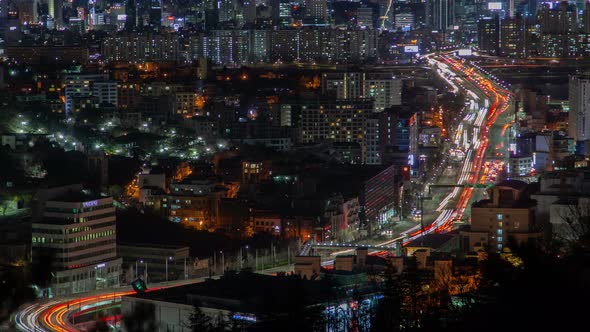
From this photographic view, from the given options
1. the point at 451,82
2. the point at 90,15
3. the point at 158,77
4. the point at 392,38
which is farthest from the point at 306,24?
the point at 158,77

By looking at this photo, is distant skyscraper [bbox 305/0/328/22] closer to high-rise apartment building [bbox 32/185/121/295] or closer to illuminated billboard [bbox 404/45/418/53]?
illuminated billboard [bbox 404/45/418/53]

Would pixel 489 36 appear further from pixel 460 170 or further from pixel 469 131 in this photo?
pixel 460 170

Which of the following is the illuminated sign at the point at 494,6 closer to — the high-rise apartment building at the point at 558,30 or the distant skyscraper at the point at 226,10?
the high-rise apartment building at the point at 558,30

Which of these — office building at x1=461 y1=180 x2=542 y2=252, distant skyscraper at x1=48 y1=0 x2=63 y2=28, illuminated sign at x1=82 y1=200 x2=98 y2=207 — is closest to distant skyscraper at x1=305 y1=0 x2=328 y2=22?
distant skyscraper at x1=48 y1=0 x2=63 y2=28

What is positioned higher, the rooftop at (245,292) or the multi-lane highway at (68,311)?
the rooftop at (245,292)

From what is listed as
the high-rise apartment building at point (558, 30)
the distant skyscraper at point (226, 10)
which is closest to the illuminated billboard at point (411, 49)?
the high-rise apartment building at point (558, 30)

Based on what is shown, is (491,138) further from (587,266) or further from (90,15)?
(90,15)

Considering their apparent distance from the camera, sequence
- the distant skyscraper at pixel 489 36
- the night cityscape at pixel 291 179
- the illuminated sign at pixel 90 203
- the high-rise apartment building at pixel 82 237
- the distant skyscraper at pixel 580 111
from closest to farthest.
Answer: the night cityscape at pixel 291 179 < the high-rise apartment building at pixel 82 237 < the illuminated sign at pixel 90 203 < the distant skyscraper at pixel 580 111 < the distant skyscraper at pixel 489 36
